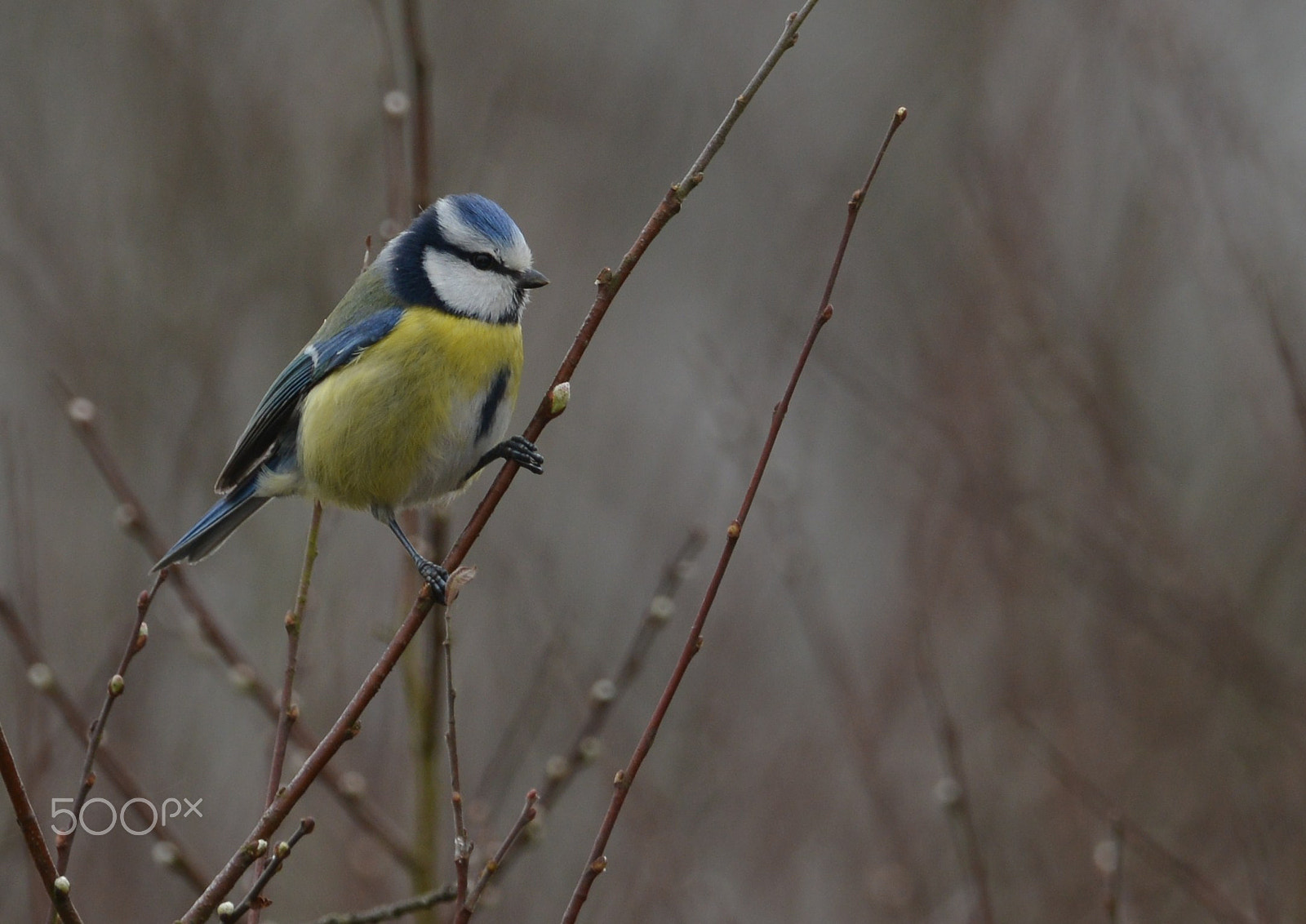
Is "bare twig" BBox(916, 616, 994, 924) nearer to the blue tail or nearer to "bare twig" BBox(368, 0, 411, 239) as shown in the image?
"bare twig" BBox(368, 0, 411, 239)

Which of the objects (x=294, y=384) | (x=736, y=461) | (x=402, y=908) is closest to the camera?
(x=402, y=908)

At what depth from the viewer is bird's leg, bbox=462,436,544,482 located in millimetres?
2574

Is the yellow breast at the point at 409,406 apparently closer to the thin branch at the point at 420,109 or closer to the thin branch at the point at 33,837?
the thin branch at the point at 420,109

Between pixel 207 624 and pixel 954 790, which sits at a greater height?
pixel 954 790

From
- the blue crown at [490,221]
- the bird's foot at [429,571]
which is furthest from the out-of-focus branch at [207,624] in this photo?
the blue crown at [490,221]

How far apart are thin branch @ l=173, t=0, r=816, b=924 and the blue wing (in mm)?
905

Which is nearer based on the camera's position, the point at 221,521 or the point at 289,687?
the point at 289,687

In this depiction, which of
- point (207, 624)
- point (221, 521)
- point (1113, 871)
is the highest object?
point (1113, 871)

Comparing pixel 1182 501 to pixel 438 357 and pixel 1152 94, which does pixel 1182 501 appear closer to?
pixel 1152 94

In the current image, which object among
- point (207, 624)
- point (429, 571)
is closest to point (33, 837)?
point (207, 624)

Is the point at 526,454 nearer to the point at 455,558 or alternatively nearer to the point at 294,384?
the point at 455,558

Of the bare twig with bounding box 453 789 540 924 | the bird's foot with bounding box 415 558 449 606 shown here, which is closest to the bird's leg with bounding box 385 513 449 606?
the bird's foot with bounding box 415 558 449 606

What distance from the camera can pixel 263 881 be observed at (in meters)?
1.58

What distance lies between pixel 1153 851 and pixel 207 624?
1988mm
